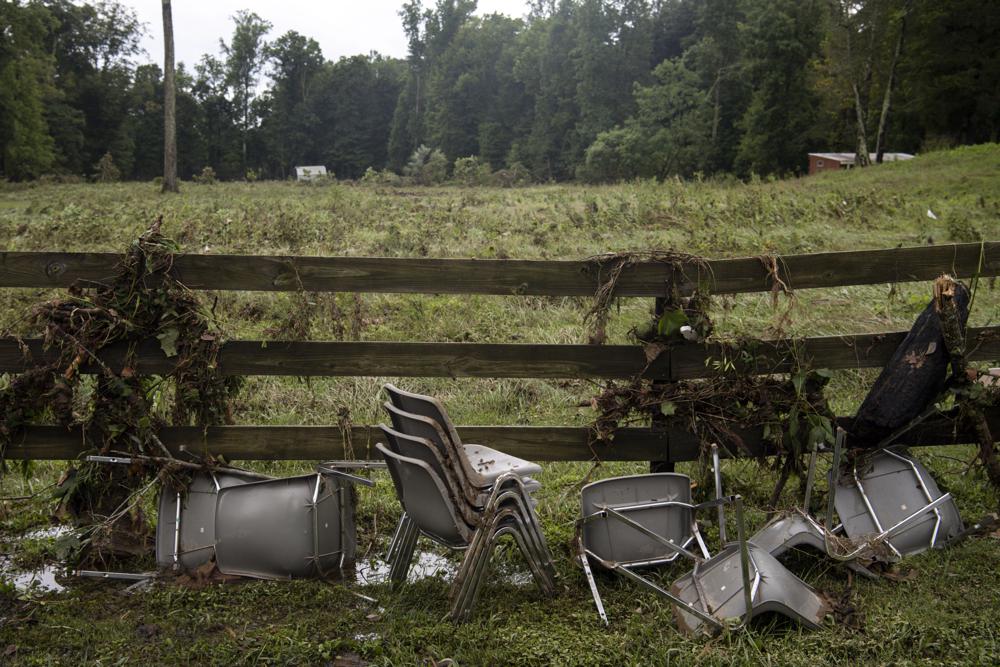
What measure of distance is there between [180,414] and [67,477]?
0.66m

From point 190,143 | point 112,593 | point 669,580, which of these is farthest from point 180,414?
point 190,143

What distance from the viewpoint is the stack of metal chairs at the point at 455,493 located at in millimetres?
3445

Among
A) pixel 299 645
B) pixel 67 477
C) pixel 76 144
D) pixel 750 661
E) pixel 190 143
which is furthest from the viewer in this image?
pixel 190 143

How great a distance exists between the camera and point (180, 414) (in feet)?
14.8

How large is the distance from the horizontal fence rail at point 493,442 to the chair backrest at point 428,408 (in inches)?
32.0

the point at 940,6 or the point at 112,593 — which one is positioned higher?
the point at 940,6

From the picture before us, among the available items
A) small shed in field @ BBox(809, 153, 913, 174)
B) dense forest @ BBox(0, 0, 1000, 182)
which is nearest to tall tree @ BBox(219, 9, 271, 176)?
dense forest @ BBox(0, 0, 1000, 182)

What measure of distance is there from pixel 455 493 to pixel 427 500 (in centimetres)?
13

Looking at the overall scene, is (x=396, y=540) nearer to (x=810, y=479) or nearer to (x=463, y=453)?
(x=463, y=453)

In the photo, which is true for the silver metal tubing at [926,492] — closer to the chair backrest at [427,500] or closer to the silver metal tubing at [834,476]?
the silver metal tubing at [834,476]

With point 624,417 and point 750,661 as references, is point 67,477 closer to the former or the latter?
point 624,417

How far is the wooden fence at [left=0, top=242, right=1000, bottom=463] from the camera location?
4.37m

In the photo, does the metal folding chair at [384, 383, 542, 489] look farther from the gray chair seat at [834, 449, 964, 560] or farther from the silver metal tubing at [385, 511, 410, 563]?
the gray chair seat at [834, 449, 964, 560]

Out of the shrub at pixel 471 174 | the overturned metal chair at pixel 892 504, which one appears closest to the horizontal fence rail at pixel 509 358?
the overturned metal chair at pixel 892 504
